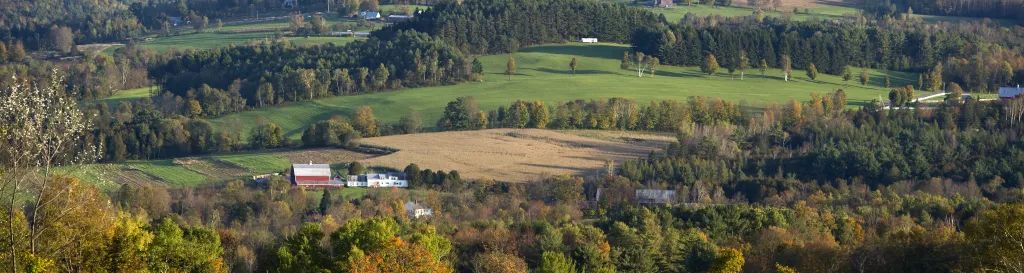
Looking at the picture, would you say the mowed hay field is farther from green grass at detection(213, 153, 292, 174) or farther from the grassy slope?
the grassy slope

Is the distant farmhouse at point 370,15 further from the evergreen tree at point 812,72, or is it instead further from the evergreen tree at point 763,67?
the evergreen tree at point 812,72

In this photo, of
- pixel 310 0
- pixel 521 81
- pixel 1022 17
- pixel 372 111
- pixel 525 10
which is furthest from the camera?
pixel 310 0

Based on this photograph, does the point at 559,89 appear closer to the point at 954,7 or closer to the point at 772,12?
the point at 772,12

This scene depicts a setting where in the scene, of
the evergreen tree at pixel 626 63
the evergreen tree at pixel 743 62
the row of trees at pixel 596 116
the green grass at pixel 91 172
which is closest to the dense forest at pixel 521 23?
the evergreen tree at pixel 626 63

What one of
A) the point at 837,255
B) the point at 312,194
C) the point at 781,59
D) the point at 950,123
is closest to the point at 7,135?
the point at 837,255

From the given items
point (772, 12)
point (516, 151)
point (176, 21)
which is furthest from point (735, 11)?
point (516, 151)

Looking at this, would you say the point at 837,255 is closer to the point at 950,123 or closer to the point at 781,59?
the point at 950,123
